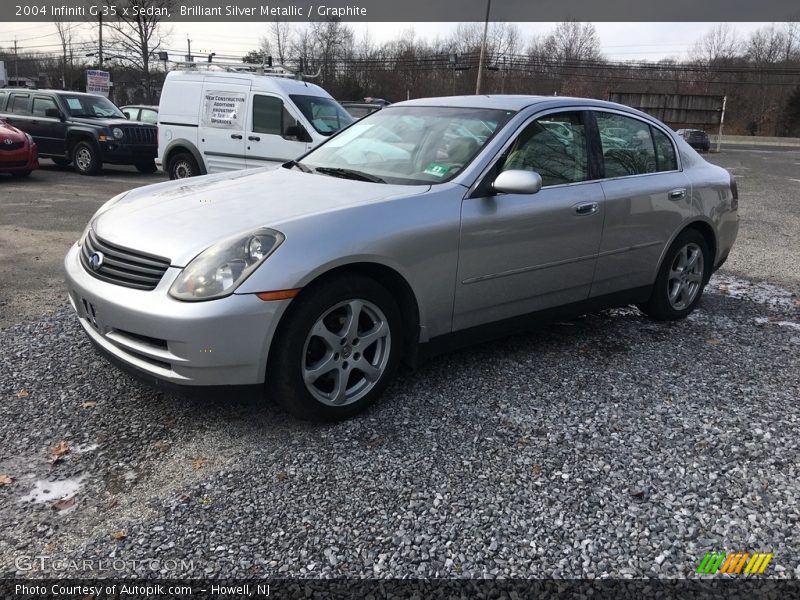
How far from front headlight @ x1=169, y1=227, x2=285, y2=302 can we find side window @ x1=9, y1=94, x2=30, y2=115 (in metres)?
15.2

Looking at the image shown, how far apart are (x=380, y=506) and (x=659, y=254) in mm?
3125

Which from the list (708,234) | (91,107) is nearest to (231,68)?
(91,107)

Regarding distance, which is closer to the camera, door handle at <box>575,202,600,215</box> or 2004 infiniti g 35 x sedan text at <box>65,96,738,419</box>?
2004 infiniti g 35 x sedan text at <box>65,96,738,419</box>

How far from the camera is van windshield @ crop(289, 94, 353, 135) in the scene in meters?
10.8

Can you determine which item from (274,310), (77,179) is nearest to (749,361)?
(274,310)

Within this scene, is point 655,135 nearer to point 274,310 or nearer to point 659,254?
point 659,254

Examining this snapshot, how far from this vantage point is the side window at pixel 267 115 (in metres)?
10.7

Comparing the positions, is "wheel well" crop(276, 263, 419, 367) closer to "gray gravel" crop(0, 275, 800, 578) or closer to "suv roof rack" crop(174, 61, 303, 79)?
"gray gravel" crop(0, 275, 800, 578)

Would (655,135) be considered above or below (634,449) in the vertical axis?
above

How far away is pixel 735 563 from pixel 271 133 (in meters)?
9.72

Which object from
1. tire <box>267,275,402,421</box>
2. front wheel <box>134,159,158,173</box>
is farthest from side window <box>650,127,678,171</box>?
front wheel <box>134,159,158,173</box>

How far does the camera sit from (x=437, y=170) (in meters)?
3.78

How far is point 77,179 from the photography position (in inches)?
552

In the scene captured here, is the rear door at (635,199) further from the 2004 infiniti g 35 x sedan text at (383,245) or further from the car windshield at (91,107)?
the car windshield at (91,107)
